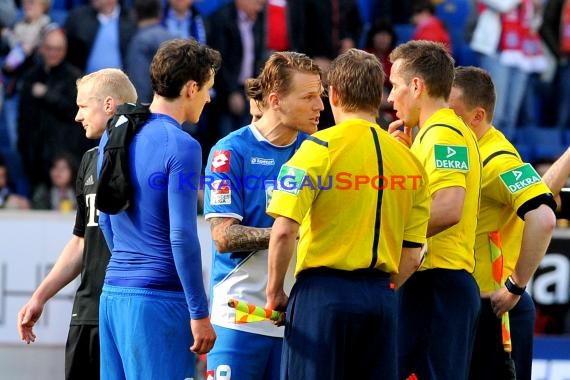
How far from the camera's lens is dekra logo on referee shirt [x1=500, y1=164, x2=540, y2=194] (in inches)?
227

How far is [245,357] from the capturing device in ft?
18.1

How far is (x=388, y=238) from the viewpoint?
16.2 ft

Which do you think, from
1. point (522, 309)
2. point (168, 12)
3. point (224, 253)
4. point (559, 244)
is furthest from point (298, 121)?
point (168, 12)

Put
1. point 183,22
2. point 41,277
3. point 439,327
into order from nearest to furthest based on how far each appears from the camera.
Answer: point 439,327 < point 41,277 < point 183,22

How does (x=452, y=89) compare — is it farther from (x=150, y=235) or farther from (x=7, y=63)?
(x=7, y=63)

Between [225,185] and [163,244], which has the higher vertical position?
[225,185]

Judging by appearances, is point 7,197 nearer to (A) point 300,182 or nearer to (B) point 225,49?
(B) point 225,49

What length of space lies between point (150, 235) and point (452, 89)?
1.80 meters

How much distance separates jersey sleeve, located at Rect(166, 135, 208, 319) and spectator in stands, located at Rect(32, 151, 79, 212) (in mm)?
5554

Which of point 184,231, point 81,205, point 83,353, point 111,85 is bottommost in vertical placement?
point 83,353

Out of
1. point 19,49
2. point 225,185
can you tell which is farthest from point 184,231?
point 19,49

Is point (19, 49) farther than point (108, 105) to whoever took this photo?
Yes

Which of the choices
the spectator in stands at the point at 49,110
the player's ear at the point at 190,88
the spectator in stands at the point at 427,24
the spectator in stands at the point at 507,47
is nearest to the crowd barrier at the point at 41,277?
the spectator in stands at the point at 49,110

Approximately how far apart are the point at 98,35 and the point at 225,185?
19.9ft
